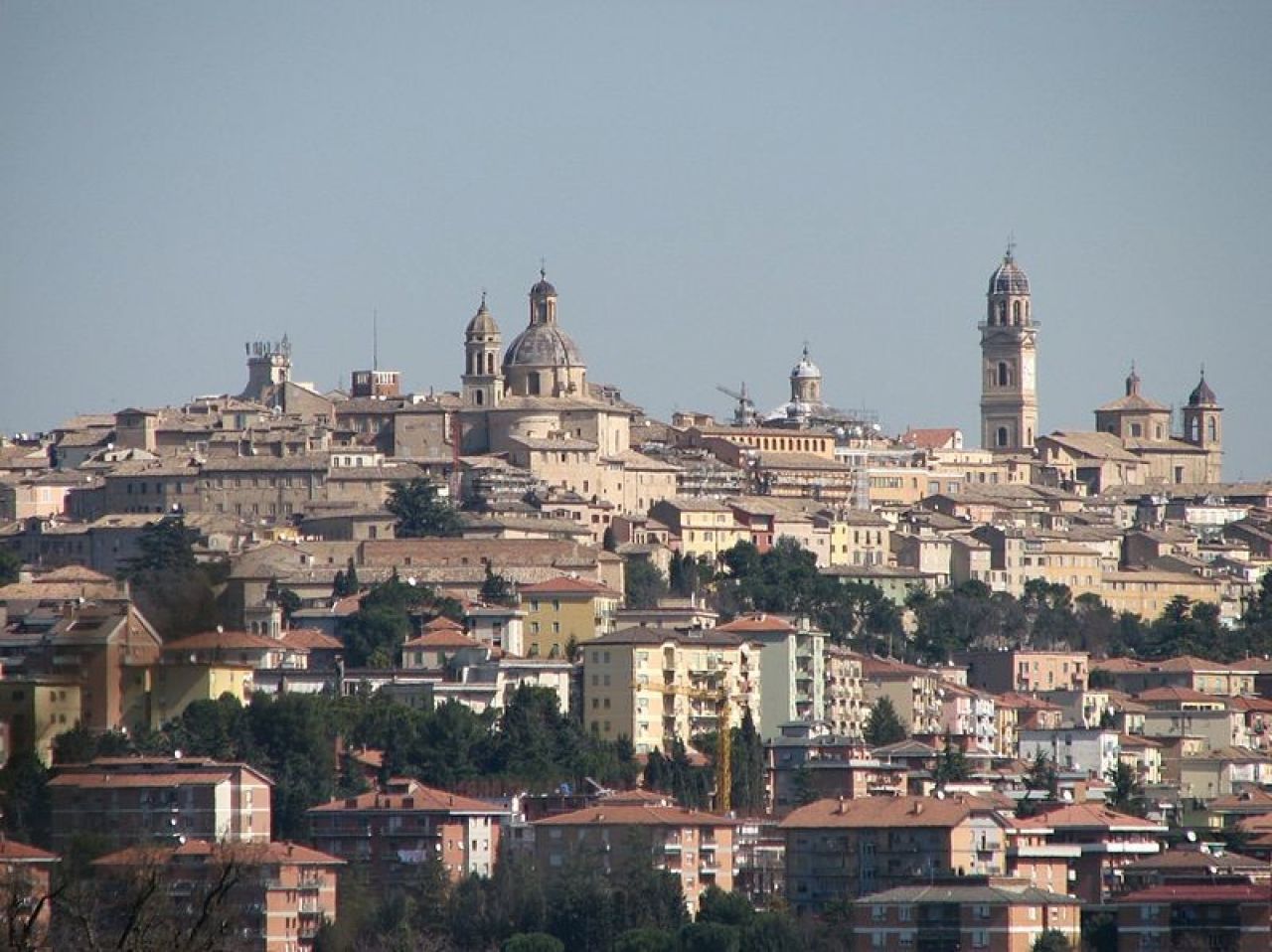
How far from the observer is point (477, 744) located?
51938mm

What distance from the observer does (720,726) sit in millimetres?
55375

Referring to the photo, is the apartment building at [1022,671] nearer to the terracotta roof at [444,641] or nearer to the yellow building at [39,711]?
the terracotta roof at [444,641]

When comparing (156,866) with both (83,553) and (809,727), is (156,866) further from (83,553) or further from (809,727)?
(83,553)

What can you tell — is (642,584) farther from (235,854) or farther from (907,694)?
(235,854)

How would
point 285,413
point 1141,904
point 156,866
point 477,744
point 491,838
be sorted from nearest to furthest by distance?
point 156,866, point 1141,904, point 491,838, point 477,744, point 285,413

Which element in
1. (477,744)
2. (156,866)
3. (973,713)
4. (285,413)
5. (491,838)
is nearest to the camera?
(156,866)

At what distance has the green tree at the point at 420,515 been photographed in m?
65.9

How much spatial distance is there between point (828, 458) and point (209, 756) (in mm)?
37883

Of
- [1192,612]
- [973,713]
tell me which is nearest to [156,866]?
[973,713]

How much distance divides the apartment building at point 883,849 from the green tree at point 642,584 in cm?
1517

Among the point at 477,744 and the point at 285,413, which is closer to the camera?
the point at 477,744

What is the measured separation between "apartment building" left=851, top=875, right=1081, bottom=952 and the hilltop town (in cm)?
5

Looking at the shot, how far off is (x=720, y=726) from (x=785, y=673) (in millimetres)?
3327

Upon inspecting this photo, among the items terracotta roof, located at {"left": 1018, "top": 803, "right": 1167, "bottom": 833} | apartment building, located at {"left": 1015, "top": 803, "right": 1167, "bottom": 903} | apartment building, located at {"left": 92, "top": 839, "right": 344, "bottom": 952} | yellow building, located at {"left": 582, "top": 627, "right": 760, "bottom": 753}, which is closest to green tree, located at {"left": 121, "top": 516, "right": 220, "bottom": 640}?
apartment building, located at {"left": 92, "top": 839, "right": 344, "bottom": 952}
